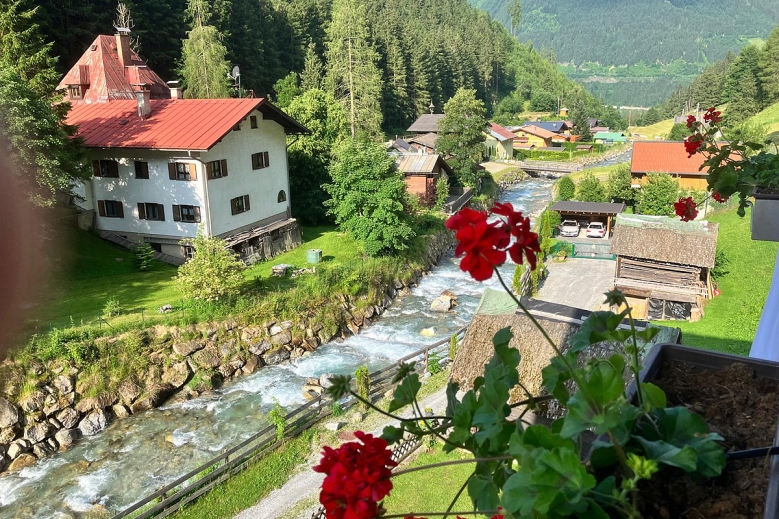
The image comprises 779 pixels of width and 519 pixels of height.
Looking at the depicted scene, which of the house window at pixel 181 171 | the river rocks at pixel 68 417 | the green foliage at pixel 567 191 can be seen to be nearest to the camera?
the river rocks at pixel 68 417

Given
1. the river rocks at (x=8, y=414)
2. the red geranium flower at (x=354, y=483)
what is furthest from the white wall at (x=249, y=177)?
the red geranium flower at (x=354, y=483)

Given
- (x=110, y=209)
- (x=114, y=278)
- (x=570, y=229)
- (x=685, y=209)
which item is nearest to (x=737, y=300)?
(x=570, y=229)

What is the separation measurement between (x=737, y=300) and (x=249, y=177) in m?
21.0

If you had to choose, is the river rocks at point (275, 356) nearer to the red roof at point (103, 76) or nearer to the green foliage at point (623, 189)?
the red roof at point (103, 76)

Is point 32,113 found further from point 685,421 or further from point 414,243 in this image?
point 685,421

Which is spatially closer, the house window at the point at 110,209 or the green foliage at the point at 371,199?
the house window at the point at 110,209

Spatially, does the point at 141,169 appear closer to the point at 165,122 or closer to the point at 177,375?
the point at 165,122

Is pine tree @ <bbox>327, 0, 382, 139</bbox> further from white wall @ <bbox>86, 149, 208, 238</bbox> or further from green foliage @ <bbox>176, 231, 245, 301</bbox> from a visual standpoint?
green foliage @ <bbox>176, 231, 245, 301</bbox>

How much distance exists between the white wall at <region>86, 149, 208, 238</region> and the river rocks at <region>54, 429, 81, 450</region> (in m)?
11.0

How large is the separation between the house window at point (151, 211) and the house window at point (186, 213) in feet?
2.10

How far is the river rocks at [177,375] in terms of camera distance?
1805 cm

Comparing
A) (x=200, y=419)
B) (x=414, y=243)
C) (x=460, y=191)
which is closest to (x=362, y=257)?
(x=414, y=243)

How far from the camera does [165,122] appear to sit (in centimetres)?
2588

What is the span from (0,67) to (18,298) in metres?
23.3
